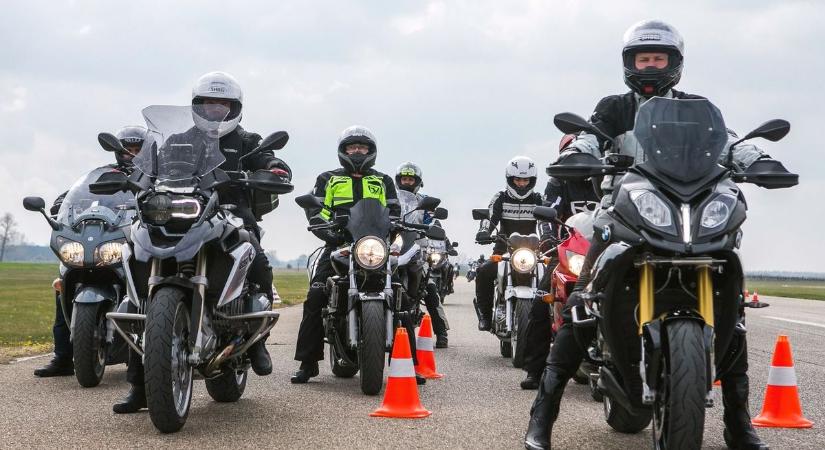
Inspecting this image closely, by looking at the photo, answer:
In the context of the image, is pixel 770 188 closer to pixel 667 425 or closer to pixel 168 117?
pixel 667 425

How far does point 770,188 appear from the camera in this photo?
481 centimetres

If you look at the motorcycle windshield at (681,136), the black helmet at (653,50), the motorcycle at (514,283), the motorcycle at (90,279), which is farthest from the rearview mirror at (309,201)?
the motorcycle windshield at (681,136)

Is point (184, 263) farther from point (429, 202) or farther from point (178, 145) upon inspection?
point (429, 202)

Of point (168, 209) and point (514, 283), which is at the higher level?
point (168, 209)

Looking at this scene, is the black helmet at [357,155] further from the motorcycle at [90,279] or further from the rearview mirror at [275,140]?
the rearview mirror at [275,140]

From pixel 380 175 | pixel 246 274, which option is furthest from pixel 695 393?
pixel 380 175

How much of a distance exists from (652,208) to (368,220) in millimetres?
4087

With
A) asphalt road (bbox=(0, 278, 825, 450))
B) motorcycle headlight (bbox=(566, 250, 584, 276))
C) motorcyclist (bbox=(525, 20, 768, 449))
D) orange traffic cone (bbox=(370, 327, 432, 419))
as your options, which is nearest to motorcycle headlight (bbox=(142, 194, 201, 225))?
asphalt road (bbox=(0, 278, 825, 450))

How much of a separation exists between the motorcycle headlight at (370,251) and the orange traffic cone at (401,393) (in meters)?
1.44

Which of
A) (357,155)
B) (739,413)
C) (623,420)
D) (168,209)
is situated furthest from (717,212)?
(357,155)

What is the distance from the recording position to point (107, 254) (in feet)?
26.0

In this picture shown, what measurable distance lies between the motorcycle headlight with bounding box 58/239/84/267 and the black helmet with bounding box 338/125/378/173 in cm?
240

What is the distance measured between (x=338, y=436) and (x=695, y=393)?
2.23 m

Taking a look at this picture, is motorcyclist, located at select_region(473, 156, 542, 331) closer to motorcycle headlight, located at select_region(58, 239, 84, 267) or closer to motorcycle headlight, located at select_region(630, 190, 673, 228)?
motorcycle headlight, located at select_region(58, 239, 84, 267)
